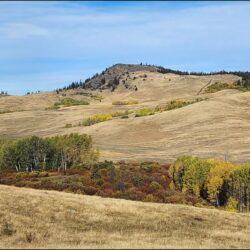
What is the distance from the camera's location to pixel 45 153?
453 feet

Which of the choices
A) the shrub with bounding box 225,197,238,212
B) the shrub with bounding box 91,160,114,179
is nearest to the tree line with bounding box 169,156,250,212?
the shrub with bounding box 225,197,238,212

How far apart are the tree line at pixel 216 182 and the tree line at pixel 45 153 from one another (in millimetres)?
36750

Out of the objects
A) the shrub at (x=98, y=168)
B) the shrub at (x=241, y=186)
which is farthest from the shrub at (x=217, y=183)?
the shrub at (x=98, y=168)

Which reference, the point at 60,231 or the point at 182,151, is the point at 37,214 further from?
the point at 182,151

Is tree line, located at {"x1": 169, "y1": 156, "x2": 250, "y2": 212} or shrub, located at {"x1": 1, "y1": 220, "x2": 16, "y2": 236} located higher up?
shrub, located at {"x1": 1, "y1": 220, "x2": 16, "y2": 236}

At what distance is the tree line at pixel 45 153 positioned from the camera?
445 feet

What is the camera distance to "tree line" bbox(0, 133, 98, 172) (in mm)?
135500

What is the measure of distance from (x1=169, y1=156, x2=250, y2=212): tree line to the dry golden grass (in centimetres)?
4855

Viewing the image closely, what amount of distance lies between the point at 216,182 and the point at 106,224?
2476 inches

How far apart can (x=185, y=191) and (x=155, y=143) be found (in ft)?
288

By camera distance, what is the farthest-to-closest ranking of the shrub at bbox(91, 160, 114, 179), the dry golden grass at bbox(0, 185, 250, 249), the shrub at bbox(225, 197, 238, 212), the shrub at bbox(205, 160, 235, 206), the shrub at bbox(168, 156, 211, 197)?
1. the shrub at bbox(91, 160, 114, 179)
2. the shrub at bbox(168, 156, 211, 197)
3. the shrub at bbox(205, 160, 235, 206)
4. the shrub at bbox(225, 197, 238, 212)
5. the dry golden grass at bbox(0, 185, 250, 249)

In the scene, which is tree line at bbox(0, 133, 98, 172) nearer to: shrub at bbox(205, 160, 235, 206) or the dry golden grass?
shrub at bbox(205, 160, 235, 206)

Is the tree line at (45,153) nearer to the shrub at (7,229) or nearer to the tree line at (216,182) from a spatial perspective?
the tree line at (216,182)

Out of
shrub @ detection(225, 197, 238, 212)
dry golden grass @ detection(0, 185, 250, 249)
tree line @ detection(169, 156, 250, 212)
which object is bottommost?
shrub @ detection(225, 197, 238, 212)
